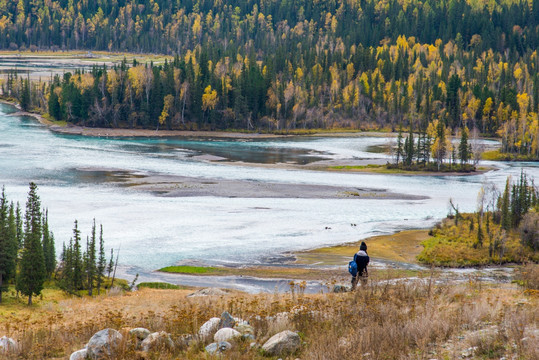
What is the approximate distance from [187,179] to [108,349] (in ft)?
244

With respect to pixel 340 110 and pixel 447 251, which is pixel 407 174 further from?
pixel 340 110

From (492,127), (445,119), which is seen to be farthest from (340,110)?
(492,127)

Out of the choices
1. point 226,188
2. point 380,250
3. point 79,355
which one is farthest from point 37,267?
point 226,188

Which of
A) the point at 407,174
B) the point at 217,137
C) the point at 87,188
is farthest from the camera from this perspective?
the point at 217,137

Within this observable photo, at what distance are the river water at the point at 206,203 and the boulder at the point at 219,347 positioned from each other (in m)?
33.4

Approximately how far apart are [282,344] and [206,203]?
58719 millimetres

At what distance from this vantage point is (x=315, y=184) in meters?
87.6

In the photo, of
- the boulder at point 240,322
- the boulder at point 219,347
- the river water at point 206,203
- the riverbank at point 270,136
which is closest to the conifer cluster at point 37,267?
the river water at point 206,203

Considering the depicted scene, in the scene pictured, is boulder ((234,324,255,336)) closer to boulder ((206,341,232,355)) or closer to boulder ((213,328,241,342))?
boulder ((213,328,241,342))

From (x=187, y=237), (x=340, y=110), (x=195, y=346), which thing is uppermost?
(x=340, y=110)

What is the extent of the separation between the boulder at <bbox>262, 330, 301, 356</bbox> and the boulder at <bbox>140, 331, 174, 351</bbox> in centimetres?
244

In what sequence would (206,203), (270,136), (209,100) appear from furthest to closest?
1. (209,100)
2. (270,136)
3. (206,203)

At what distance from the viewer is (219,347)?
13977mm

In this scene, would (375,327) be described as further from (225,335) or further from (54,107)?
(54,107)
